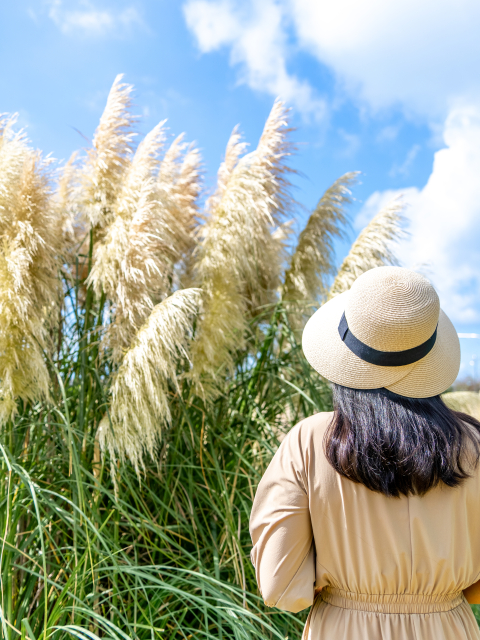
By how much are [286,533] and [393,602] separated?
0.30 m

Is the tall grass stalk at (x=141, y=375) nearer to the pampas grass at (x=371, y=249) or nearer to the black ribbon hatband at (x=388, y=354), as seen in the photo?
the pampas grass at (x=371, y=249)

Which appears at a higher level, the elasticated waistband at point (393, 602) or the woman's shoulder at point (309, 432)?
the woman's shoulder at point (309, 432)

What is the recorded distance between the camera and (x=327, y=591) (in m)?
1.25

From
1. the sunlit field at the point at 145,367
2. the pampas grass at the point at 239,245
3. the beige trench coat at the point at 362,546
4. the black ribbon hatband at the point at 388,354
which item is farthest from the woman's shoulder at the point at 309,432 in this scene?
the pampas grass at the point at 239,245

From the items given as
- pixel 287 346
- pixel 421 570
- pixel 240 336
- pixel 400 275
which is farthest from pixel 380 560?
pixel 287 346

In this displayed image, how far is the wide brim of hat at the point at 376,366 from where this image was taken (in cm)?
116

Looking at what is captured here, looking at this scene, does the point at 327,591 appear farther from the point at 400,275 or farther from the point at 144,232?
the point at 144,232

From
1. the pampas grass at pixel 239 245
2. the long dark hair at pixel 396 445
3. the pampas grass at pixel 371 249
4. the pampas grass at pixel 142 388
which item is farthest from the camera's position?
the pampas grass at pixel 371 249

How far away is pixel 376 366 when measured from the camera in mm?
1167

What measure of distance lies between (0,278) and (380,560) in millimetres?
1746

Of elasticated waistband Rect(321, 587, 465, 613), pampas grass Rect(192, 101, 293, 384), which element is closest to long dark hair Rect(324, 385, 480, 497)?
elasticated waistband Rect(321, 587, 465, 613)

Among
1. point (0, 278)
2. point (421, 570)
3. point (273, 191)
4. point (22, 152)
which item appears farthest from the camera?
point (273, 191)

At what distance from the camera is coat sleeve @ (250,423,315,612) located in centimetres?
114

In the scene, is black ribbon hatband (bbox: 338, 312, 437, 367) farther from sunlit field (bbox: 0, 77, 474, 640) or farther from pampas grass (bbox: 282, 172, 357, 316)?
pampas grass (bbox: 282, 172, 357, 316)
